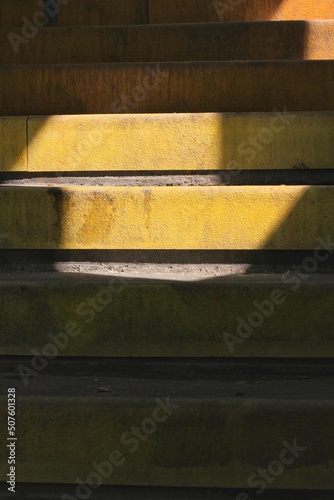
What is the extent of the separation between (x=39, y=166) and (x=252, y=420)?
1530mm

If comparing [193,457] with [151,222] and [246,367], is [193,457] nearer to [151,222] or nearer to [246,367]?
[246,367]

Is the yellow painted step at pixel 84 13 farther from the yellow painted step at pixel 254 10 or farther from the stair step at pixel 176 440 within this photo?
the stair step at pixel 176 440

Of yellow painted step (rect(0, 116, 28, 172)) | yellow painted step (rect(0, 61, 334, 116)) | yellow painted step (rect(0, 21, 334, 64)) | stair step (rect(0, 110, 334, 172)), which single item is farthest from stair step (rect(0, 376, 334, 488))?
yellow painted step (rect(0, 21, 334, 64))

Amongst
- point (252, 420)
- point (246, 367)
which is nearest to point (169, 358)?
point (246, 367)

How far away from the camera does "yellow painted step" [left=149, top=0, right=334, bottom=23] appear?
4336mm

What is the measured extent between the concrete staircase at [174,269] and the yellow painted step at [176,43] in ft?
0.04

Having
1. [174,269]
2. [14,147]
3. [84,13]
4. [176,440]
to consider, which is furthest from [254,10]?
[176,440]

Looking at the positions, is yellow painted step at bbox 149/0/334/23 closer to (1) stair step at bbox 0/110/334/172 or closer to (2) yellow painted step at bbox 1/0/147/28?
(2) yellow painted step at bbox 1/0/147/28

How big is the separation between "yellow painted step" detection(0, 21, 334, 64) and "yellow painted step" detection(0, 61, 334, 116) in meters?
0.43

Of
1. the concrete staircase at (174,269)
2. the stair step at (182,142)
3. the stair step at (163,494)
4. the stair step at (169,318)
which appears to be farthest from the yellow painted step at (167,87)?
the stair step at (163,494)

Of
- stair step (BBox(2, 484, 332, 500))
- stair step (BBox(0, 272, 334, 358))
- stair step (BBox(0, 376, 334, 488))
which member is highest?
stair step (BBox(0, 272, 334, 358))

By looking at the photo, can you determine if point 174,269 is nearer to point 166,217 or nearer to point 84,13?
point 166,217

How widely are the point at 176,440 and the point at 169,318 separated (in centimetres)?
45

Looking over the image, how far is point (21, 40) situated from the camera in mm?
4113
